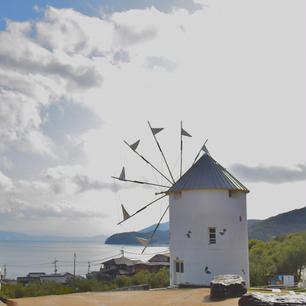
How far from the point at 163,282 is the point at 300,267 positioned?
13818 mm

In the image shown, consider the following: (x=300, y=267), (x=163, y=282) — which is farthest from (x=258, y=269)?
(x=163, y=282)

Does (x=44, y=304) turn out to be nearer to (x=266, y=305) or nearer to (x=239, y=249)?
(x=266, y=305)

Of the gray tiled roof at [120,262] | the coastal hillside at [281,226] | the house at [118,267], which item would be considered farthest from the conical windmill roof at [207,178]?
the coastal hillside at [281,226]

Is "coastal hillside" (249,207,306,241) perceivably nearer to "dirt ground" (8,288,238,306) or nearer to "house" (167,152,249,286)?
"house" (167,152,249,286)

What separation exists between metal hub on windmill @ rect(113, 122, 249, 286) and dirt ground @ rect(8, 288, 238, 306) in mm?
3826

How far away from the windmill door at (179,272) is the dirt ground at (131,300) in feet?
14.1

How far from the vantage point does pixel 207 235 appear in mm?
19375

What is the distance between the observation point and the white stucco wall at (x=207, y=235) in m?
19.1

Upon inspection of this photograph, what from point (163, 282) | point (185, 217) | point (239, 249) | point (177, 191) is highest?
point (177, 191)

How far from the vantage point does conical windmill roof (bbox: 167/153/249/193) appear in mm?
19844

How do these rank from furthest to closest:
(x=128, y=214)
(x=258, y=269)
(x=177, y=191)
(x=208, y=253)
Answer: (x=258, y=269) → (x=128, y=214) → (x=177, y=191) → (x=208, y=253)

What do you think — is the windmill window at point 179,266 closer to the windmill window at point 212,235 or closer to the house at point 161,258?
the windmill window at point 212,235

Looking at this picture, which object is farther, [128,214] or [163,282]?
[163,282]

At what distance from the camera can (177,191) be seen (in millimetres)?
20453
